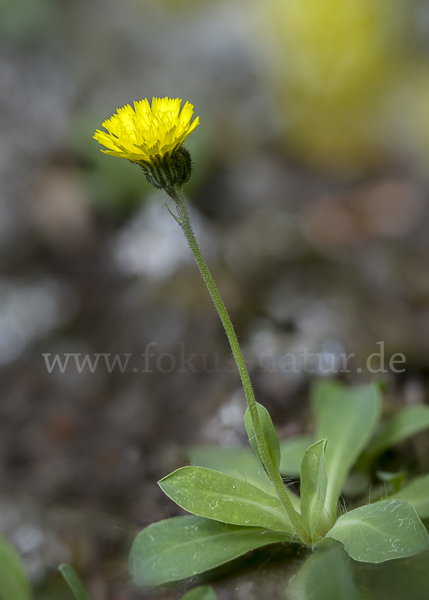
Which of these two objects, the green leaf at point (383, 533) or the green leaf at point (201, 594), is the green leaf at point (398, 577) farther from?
the green leaf at point (201, 594)

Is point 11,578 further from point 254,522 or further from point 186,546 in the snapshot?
point 254,522

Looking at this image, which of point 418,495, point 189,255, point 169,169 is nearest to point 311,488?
point 418,495

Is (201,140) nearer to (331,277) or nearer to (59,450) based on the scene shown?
(331,277)

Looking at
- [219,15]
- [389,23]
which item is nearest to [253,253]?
[389,23]

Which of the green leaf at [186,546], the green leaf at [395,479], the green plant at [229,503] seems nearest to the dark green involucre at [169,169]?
the green plant at [229,503]

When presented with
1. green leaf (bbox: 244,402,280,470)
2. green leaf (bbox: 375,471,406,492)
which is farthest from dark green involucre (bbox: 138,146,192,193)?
green leaf (bbox: 375,471,406,492)

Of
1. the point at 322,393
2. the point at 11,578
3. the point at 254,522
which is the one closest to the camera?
the point at 254,522
